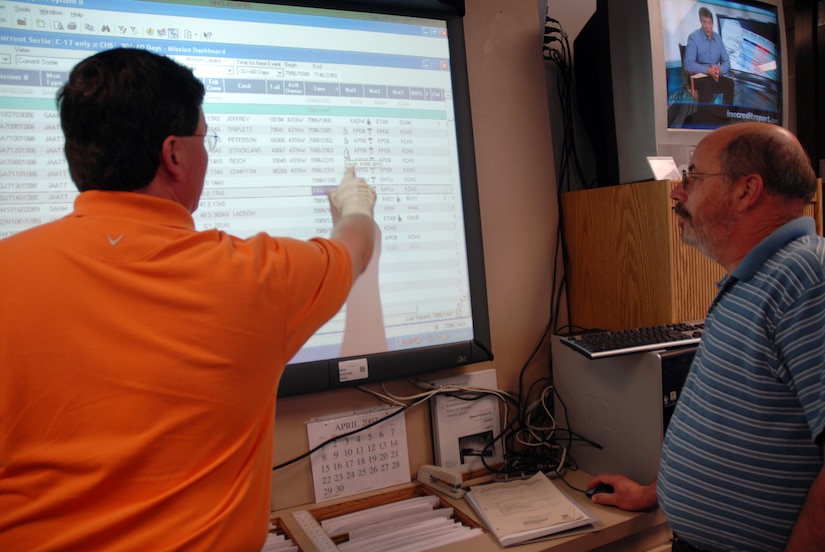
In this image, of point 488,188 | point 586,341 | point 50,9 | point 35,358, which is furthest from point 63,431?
point 488,188

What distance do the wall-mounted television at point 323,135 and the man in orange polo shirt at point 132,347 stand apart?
45 centimetres

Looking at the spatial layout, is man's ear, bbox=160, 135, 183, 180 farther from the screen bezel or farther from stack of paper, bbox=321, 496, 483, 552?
the screen bezel

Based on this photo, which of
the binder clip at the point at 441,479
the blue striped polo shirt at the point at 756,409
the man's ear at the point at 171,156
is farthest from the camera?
the binder clip at the point at 441,479

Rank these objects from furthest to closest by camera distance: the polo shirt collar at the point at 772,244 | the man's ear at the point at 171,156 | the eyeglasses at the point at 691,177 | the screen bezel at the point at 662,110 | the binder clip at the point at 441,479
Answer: the screen bezel at the point at 662,110, the binder clip at the point at 441,479, the eyeglasses at the point at 691,177, the polo shirt collar at the point at 772,244, the man's ear at the point at 171,156

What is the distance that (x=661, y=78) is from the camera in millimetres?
1455

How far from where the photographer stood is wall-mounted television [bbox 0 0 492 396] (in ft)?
3.67

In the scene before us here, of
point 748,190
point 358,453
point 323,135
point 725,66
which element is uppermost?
point 725,66

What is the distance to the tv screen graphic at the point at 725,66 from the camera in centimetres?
148

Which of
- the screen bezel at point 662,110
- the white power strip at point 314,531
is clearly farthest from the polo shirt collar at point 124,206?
the screen bezel at point 662,110

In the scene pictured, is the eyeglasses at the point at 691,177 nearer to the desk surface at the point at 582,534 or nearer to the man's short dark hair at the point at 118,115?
the desk surface at the point at 582,534

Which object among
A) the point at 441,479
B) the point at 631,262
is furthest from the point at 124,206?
the point at 631,262

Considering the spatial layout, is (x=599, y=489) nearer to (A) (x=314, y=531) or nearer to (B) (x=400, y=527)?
(B) (x=400, y=527)

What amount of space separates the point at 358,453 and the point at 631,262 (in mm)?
848

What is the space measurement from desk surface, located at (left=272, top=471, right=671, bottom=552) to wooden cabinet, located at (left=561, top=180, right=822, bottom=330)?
1.48 ft
